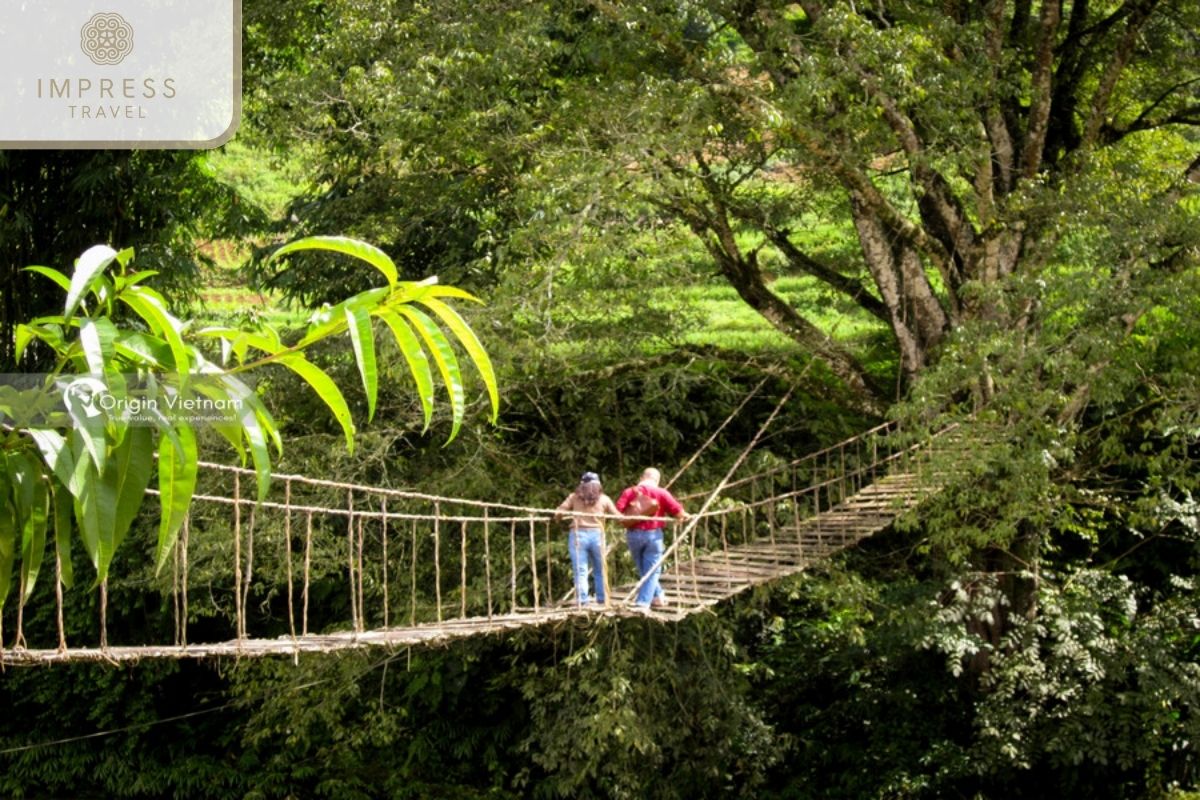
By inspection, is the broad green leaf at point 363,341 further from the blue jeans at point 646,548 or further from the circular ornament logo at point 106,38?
the blue jeans at point 646,548

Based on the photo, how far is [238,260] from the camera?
13812mm

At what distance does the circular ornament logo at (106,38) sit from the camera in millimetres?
1348

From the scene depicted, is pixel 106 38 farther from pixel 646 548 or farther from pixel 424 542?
pixel 424 542

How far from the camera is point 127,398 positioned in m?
1.04

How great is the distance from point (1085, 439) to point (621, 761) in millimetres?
2359

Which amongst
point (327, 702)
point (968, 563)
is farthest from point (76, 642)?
point (968, 563)

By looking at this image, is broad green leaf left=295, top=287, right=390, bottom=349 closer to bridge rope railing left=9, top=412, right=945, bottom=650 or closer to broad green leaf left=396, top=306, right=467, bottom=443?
broad green leaf left=396, top=306, right=467, bottom=443

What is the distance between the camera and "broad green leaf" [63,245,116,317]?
974 millimetres

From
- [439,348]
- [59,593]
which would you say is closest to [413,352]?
[439,348]

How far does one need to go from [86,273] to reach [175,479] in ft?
0.60

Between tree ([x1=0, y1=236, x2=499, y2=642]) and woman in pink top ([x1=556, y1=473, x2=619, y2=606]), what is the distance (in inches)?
152

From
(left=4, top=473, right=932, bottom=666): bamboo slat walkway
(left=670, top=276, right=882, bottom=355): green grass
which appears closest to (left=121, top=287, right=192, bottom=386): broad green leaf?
(left=4, top=473, right=932, bottom=666): bamboo slat walkway

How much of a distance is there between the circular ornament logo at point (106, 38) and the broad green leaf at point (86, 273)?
405mm

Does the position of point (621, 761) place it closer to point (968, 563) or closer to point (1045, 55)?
point (968, 563)
